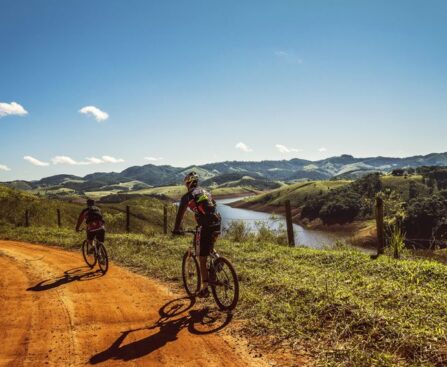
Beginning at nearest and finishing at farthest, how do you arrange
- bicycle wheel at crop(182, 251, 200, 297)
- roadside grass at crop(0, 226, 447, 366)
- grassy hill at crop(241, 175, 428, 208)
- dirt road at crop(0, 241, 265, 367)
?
1. roadside grass at crop(0, 226, 447, 366)
2. dirt road at crop(0, 241, 265, 367)
3. bicycle wheel at crop(182, 251, 200, 297)
4. grassy hill at crop(241, 175, 428, 208)

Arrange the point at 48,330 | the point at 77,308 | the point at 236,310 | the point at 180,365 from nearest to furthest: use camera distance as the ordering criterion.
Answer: the point at 180,365 → the point at 48,330 → the point at 236,310 → the point at 77,308

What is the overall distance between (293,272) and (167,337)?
4.50m

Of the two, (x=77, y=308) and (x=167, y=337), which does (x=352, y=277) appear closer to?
(x=167, y=337)

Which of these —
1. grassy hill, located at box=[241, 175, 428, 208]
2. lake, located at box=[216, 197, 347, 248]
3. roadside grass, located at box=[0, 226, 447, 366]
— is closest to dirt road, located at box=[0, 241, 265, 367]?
roadside grass, located at box=[0, 226, 447, 366]

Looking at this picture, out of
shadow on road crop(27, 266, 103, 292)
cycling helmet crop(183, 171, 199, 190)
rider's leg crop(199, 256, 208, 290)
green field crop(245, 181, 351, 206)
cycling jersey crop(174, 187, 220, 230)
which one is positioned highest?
cycling helmet crop(183, 171, 199, 190)

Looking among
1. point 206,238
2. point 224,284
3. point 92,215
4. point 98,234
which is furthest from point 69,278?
point 224,284

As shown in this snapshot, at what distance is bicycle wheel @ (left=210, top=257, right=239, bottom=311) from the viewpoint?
744 cm

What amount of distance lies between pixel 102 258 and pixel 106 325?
5334mm

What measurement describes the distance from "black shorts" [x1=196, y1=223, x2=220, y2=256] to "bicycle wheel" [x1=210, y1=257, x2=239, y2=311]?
318 mm

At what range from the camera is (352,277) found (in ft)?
29.6

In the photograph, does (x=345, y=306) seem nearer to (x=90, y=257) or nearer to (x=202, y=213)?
(x=202, y=213)

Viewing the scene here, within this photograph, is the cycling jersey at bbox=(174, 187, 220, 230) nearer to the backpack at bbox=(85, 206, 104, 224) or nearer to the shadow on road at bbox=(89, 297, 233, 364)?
the shadow on road at bbox=(89, 297, 233, 364)

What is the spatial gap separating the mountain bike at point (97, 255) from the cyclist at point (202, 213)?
527 cm

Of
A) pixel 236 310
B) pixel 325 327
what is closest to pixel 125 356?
pixel 236 310
